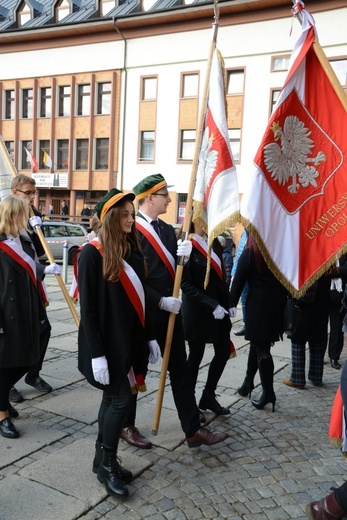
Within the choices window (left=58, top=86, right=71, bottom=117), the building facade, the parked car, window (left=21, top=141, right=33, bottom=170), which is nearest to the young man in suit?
the parked car

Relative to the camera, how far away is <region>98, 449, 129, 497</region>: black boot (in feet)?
10.2

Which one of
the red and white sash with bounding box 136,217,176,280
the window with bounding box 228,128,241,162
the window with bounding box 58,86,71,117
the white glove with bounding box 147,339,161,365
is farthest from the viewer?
the window with bounding box 58,86,71,117

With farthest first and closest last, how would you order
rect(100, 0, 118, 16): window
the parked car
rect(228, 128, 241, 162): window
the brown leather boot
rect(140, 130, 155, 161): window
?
rect(100, 0, 118, 16): window < rect(140, 130, 155, 161): window < rect(228, 128, 241, 162): window < the parked car < the brown leather boot

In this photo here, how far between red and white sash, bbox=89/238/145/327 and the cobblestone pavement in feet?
3.79

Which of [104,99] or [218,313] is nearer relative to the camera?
[218,313]

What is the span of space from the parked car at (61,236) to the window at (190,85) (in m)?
11.9

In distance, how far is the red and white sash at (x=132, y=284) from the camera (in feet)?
10.3

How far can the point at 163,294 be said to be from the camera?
395cm

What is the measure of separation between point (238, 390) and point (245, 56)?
938 inches

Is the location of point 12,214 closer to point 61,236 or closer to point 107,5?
point 61,236

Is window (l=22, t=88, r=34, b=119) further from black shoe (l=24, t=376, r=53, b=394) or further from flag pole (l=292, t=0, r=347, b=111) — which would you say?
flag pole (l=292, t=0, r=347, b=111)

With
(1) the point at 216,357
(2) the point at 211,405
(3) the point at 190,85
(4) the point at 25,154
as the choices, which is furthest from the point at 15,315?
(4) the point at 25,154

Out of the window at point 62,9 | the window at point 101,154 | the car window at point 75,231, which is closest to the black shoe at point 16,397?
the car window at point 75,231

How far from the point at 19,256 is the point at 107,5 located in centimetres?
3060
